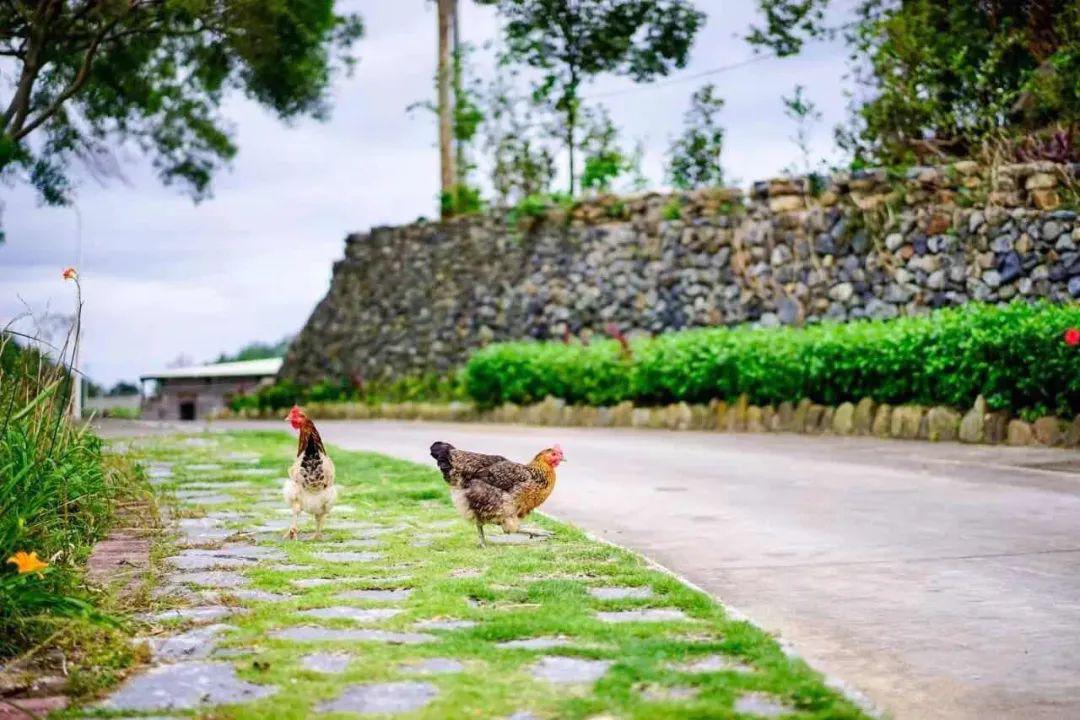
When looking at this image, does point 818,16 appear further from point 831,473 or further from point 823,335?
point 831,473

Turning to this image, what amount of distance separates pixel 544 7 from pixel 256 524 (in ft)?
75.7

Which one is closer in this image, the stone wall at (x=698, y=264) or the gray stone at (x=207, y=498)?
the gray stone at (x=207, y=498)

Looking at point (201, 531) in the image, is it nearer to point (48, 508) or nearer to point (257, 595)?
point (48, 508)

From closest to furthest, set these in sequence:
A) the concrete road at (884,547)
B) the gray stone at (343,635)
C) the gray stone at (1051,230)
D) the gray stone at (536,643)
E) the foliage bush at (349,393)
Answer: the gray stone at (536,643)
the gray stone at (343,635)
the concrete road at (884,547)
the gray stone at (1051,230)
the foliage bush at (349,393)

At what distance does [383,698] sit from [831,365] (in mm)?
13809

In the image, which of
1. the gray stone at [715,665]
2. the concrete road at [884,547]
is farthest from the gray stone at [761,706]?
the concrete road at [884,547]

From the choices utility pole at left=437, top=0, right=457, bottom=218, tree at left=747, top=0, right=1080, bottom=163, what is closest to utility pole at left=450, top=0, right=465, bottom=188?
utility pole at left=437, top=0, right=457, bottom=218

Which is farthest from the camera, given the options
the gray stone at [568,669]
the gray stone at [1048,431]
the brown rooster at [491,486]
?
the gray stone at [1048,431]

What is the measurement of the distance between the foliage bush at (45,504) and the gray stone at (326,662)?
2.55 feet

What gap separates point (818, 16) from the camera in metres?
25.0

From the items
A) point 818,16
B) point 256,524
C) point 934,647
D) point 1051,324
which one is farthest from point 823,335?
point 934,647

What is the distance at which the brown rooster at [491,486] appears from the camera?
7.84 metres

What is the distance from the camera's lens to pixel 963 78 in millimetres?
20969

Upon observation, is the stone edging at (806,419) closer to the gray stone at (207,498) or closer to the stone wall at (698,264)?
the stone wall at (698,264)
